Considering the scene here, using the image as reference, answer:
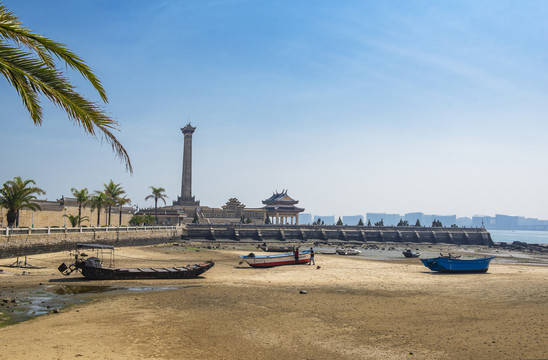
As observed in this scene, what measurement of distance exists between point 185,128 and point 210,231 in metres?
49.3

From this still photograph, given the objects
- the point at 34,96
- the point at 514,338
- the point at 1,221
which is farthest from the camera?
the point at 1,221

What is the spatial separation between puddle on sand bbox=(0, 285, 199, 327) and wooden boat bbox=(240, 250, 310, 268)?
1102 centimetres

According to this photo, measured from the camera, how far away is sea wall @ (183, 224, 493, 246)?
8412 centimetres

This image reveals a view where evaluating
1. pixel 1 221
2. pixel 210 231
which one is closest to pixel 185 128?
pixel 210 231

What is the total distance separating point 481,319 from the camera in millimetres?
16156

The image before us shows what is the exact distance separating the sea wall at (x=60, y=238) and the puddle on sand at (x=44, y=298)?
11.9 meters

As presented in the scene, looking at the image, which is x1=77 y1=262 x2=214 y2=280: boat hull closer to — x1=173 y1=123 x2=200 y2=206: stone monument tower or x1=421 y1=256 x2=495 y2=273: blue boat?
x1=421 y1=256 x2=495 y2=273: blue boat

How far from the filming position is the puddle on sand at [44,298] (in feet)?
48.8

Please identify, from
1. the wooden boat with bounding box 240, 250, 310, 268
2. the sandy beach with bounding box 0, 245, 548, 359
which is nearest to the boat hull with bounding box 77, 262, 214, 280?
the sandy beach with bounding box 0, 245, 548, 359

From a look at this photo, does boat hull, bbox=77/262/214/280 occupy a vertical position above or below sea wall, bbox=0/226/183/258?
below

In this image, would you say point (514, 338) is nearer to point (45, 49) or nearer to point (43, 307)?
point (45, 49)

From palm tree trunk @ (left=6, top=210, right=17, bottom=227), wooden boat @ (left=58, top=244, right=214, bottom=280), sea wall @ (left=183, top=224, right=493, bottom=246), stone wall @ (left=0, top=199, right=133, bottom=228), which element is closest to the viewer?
wooden boat @ (left=58, top=244, right=214, bottom=280)

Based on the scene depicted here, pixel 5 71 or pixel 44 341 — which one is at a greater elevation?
pixel 5 71

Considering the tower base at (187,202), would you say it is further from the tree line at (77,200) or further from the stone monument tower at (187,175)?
the tree line at (77,200)
